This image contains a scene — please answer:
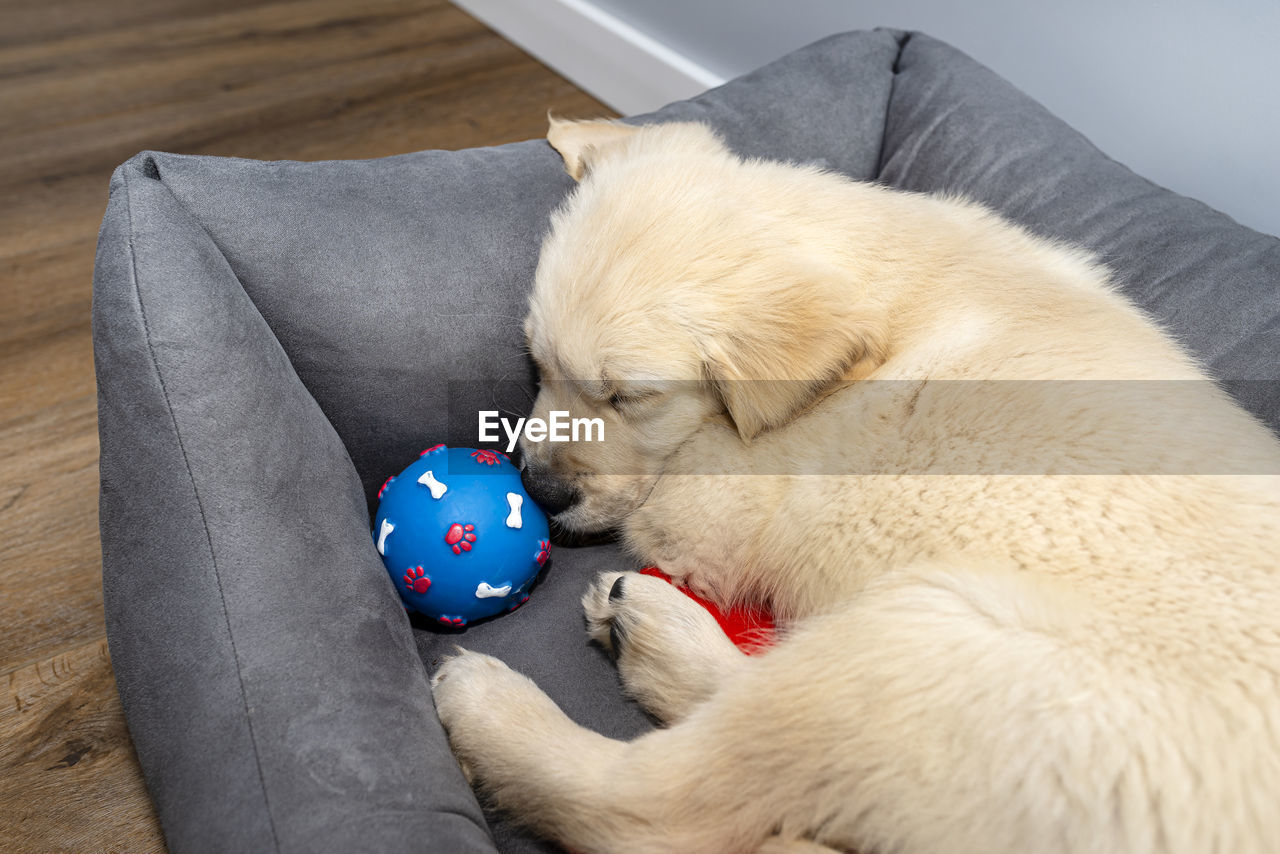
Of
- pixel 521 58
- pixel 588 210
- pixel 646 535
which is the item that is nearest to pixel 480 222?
pixel 588 210

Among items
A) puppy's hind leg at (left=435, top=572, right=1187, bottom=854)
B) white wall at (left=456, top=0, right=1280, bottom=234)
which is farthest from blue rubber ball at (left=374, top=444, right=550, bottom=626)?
white wall at (left=456, top=0, right=1280, bottom=234)

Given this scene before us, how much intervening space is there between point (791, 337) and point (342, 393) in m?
1.07

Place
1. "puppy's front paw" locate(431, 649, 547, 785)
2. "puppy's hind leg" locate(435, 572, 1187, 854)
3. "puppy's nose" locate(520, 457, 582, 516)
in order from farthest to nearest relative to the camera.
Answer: "puppy's nose" locate(520, 457, 582, 516), "puppy's front paw" locate(431, 649, 547, 785), "puppy's hind leg" locate(435, 572, 1187, 854)

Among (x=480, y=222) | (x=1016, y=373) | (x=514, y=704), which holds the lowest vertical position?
(x=514, y=704)

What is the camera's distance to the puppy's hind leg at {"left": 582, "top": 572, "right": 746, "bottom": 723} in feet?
5.71

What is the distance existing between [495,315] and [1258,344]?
1757 mm

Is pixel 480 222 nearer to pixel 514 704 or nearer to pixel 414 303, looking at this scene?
pixel 414 303

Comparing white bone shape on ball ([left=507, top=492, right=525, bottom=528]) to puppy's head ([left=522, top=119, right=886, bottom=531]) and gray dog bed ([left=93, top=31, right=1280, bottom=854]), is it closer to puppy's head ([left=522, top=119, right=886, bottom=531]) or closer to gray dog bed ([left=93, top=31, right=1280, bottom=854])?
puppy's head ([left=522, top=119, right=886, bottom=531])

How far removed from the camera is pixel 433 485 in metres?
1.95

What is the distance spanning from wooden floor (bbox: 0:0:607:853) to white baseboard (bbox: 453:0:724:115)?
0.12m

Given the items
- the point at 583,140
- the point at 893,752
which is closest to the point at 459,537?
the point at 893,752

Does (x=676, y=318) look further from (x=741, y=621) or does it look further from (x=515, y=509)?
(x=741, y=621)

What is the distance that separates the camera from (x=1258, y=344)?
2061mm

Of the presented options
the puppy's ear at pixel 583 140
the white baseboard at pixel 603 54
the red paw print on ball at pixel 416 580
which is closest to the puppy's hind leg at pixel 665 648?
the red paw print on ball at pixel 416 580
